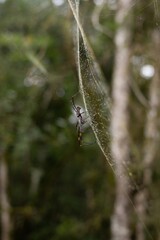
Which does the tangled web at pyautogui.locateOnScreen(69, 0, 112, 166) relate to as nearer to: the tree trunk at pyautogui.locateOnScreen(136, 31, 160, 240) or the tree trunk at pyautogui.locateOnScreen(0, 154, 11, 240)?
the tree trunk at pyautogui.locateOnScreen(136, 31, 160, 240)

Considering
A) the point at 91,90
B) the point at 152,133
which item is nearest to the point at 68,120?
the point at 152,133

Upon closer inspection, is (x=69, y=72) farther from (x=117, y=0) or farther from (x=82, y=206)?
(x=82, y=206)

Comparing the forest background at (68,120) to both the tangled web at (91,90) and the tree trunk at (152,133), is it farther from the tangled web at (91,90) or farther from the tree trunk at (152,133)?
the tangled web at (91,90)

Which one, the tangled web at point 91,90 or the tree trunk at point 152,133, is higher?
the tree trunk at point 152,133

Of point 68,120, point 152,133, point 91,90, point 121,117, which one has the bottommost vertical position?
point 91,90

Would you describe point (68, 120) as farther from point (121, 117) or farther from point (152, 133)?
point (152, 133)

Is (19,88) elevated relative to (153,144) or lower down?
elevated

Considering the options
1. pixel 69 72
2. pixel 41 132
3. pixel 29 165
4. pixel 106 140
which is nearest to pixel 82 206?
pixel 29 165

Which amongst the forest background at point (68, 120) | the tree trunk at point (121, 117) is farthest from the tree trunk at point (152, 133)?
the tree trunk at point (121, 117)
